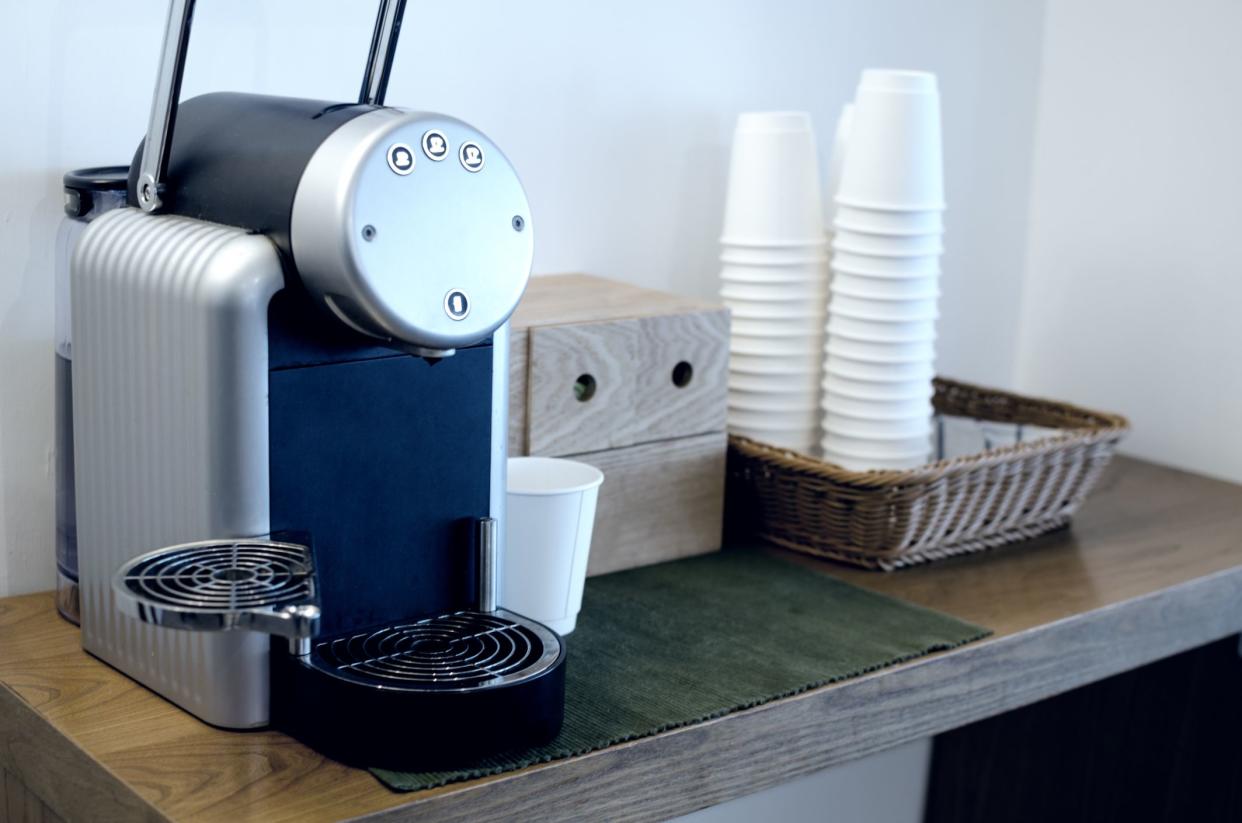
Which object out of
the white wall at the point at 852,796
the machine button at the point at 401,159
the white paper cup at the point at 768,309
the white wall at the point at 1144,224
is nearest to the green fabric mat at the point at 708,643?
the white paper cup at the point at 768,309

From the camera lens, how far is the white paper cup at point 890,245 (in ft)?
4.31

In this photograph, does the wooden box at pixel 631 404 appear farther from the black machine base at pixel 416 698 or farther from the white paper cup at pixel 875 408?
the black machine base at pixel 416 698

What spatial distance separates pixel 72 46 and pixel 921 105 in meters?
0.71

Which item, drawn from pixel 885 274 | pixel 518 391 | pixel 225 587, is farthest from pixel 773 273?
pixel 225 587

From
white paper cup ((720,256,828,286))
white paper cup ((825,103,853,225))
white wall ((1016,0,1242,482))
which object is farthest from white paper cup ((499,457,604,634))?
white wall ((1016,0,1242,482))

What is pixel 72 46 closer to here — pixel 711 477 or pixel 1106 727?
pixel 711 477

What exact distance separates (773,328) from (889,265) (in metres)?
0.12

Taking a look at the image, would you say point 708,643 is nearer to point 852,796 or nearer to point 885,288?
point 885,288

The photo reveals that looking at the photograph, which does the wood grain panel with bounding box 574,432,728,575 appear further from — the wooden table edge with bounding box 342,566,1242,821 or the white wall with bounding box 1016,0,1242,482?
the white wall with bounding box 1016,0,1242,482

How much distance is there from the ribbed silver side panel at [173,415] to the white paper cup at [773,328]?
625mm

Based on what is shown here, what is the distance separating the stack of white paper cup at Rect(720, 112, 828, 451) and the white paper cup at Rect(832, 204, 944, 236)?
0.04 m

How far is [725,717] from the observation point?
93 cm

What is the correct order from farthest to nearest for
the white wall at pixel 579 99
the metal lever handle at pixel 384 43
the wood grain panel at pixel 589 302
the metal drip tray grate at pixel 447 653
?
1. the wood grain panel at pixel 589 302
2. the white wall at pixel 579 99
3. the metal lever handle at pixel 384 43
4. the metal drip tray grate at pixel 447 653

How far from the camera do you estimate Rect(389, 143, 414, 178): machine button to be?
77 centimetres
